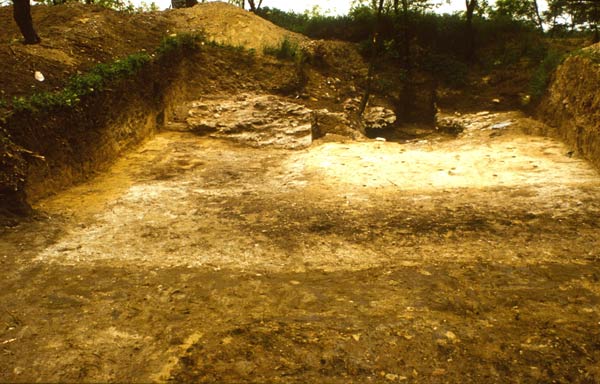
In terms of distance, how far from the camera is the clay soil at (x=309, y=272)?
243 centimetres

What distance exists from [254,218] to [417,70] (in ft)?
25.6

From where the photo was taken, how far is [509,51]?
33.6 feet

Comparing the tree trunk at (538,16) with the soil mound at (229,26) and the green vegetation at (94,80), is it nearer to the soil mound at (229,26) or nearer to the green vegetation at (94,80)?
the soil mound at (229,26)

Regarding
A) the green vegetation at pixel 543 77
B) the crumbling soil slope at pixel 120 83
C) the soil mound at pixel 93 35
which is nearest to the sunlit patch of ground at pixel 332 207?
the crumbling soil slope at pixel 120 83

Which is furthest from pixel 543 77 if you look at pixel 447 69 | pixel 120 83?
pixel 120 83

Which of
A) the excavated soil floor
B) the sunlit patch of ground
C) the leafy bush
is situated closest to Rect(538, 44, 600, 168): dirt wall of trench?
the sunlit patch of ground

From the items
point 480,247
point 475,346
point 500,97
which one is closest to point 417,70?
point 500,97

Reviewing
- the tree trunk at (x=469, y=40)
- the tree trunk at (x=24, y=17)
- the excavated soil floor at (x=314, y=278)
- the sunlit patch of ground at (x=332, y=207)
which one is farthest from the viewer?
the tree trunk at (x=469, y=40)

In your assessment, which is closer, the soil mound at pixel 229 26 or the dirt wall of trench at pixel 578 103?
the dirt wall of trench at pixel 578 103

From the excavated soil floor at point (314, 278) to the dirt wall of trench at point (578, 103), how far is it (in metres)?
0.36

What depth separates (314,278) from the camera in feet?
11.1

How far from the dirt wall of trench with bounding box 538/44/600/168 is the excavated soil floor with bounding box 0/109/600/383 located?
14.3 inches

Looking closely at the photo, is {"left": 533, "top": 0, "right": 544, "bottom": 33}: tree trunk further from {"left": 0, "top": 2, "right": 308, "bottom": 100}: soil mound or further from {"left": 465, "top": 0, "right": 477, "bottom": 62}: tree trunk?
{"left": 0, "top": 2, "right": 308, "bottom": 100}: soil mound

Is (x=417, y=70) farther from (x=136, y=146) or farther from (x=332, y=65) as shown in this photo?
(x=136, y=146)
